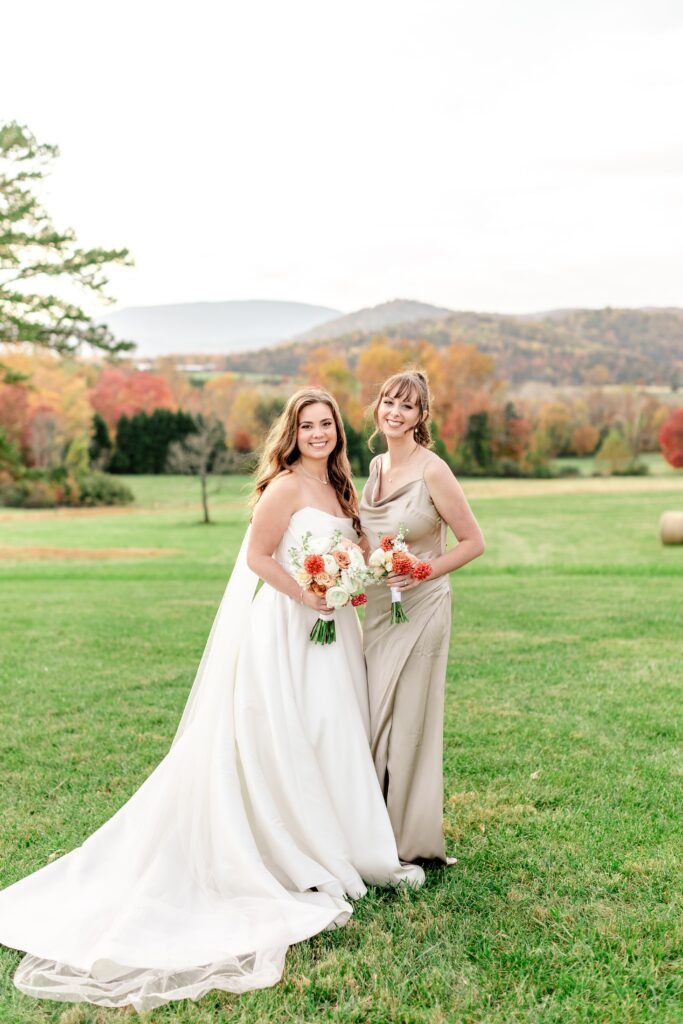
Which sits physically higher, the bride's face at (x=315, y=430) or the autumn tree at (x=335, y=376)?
the autumn tree at (x=335, y=376)

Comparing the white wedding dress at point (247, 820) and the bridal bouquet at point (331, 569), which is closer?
the white wedding dress at point (247, 820)

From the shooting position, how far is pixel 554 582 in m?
16.4

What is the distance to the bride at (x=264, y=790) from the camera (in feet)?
13.4

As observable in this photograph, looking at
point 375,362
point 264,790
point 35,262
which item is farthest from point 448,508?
point 375,362

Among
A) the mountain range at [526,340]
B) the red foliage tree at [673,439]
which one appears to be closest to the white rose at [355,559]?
the red foliage tree at [673,439]

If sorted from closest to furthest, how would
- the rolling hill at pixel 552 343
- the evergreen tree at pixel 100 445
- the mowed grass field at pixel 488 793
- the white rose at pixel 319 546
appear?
the mowed grass field at pixel 488 793
the white rose at pixel 319 546
the evergreen tree at pixel 100 445
the rolling hill at pixel 552 343

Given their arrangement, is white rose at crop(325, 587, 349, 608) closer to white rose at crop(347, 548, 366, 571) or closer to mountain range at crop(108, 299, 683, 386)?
white rose at crop(347, 548, 366, 571)

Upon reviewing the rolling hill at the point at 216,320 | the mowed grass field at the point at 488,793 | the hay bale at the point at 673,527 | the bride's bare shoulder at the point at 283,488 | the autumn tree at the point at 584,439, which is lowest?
the hay bale at the point at 673,527

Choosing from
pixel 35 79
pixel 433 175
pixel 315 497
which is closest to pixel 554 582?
pixel 315 497

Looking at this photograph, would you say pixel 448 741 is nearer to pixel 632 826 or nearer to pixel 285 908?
pixel 632 826

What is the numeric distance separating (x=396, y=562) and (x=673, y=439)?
2018 inches

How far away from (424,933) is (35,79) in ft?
86.6

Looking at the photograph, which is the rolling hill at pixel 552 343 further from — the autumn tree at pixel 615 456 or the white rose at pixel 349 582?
the white rose at pixel 349 582

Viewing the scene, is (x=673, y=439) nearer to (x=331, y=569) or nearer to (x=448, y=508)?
(x=448, y=508)
